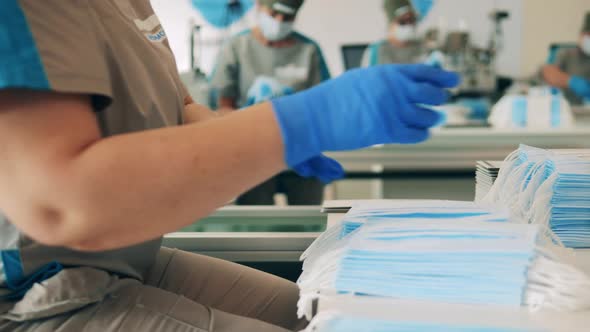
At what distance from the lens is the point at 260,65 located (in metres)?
3.71

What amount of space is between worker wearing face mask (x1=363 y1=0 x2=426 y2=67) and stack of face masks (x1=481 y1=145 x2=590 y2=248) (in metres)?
3.54

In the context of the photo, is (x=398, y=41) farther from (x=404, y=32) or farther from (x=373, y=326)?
(x=373, y=326)

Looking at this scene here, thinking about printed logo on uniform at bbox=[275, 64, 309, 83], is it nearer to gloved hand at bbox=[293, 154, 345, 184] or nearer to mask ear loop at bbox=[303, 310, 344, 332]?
gloved hand at bbox=[293, 154, 345, 184]

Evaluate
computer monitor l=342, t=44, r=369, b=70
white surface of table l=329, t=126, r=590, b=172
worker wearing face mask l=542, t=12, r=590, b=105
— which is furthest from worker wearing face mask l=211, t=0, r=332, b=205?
worker wearing face mask l=542, t=12, r=590, b=105

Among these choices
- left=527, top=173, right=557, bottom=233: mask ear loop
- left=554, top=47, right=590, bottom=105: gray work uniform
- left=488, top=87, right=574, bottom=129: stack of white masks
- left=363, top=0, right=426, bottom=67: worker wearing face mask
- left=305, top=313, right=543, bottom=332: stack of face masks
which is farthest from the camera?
left=554, top=47, right=590, bottom=105: gray work uniform

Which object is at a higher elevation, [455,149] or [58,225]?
[58,225]

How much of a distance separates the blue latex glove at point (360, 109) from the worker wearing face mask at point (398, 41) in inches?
149

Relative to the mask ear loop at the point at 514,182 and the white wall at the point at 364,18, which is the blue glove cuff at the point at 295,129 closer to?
the mask ear loop at the point at 514,182

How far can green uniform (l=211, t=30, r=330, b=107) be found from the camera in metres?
3.64

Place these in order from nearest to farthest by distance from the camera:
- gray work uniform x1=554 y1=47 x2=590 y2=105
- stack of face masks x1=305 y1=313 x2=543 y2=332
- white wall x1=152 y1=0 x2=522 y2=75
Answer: stack of face masks x1=305 y1=313 x2=543 y2=332
gray work uniform x1=554 y1=47 x2=590 y2=105
white wall x1=152 y1=0 x2=522 y2=75

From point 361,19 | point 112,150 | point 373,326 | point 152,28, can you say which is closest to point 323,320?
point 373,326

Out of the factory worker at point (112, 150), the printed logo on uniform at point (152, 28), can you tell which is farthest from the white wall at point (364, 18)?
the factory worker at point (112, 150)

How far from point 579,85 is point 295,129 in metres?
4.98

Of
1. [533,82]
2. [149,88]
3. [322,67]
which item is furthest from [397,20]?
[149,88]
